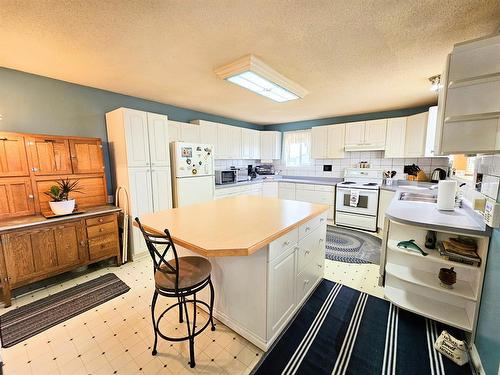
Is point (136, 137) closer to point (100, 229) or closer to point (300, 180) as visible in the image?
point (100, 229)

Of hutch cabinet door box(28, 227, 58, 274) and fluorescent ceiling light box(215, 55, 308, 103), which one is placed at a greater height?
fluorescent ceiling light box(215, 55, 308, 103)

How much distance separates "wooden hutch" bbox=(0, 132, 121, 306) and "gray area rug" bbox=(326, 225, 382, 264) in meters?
3.03

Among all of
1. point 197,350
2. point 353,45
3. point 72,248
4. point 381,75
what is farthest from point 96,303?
point 381,75

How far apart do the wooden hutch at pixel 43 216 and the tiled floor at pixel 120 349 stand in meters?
0.45

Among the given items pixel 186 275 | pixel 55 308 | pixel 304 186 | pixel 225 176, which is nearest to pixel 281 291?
pixel 186 275

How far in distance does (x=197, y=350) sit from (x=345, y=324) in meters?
1.21

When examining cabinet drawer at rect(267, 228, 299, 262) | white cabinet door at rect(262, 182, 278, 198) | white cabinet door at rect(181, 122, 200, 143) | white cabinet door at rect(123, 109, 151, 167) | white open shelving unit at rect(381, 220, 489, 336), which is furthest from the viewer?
white cabinet door at rect(262, 182, 278, 198)

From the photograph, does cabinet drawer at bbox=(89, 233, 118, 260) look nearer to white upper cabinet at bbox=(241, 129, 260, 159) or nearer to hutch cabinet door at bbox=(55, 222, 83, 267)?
hutch cabinet door at bbox=(55, 222, 83, 267)

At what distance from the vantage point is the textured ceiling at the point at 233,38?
1.33 meters

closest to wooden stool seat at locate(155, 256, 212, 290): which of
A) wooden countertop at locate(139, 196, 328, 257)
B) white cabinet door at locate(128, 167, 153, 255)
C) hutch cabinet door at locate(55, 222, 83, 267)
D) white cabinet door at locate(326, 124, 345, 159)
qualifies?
wooden countertop at locate(139, 196, 328, 257)

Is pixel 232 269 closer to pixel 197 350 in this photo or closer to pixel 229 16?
pixel 197 350

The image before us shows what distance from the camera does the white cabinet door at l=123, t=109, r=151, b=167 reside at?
2.78 metres

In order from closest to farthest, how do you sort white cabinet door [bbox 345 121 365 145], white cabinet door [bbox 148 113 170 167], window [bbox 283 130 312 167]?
1. white cabinet door [bbox 148 113 170 167]
2. white cabinet door [bbox 345 121 365 145]
3. window [bbox 283 130 312 167]

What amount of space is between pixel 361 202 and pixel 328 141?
1.50m
